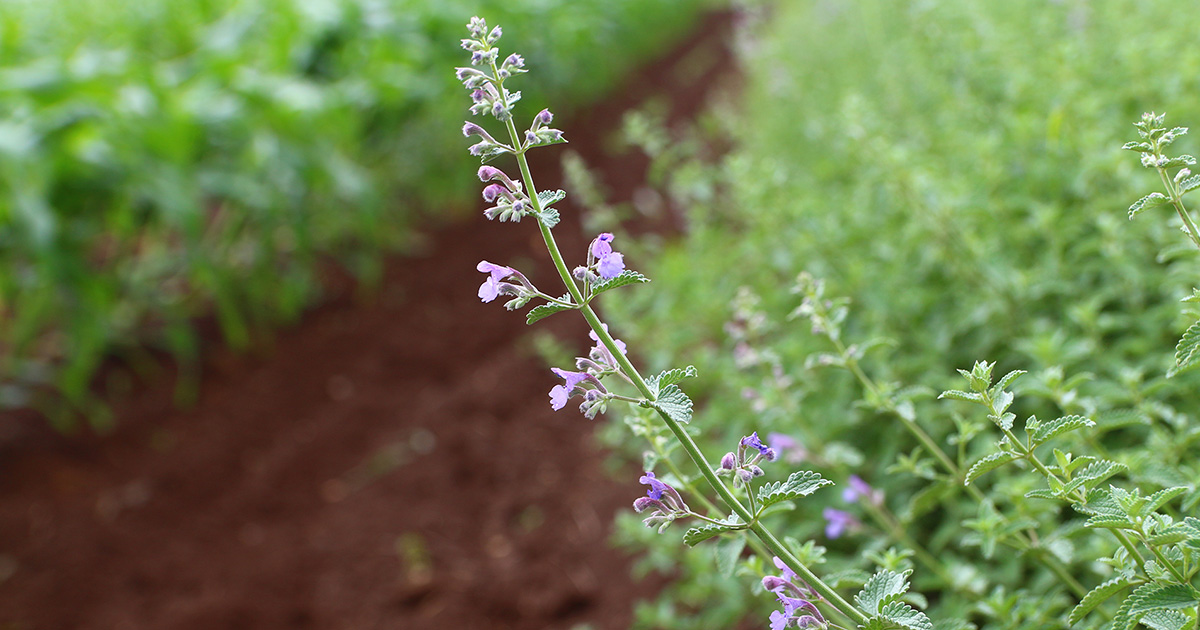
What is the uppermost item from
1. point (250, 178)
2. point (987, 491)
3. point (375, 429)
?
point (250, 178)

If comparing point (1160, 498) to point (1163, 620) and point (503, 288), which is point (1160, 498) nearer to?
point (1163, 620)

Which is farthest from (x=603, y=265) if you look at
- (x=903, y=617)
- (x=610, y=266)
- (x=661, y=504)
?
(x=903, y=617)

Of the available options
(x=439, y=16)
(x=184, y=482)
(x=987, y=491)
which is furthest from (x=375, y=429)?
(x=439, y=16)

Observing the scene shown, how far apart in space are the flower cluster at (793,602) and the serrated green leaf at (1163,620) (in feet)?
1.44

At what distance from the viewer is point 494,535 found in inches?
136

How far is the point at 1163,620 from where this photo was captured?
4.01 feet

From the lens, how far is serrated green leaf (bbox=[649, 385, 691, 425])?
1.17 meters

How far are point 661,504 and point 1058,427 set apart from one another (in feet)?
1.94

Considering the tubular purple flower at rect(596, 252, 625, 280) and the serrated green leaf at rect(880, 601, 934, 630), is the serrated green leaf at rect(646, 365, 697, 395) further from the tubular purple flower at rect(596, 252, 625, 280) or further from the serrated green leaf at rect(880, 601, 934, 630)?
the serrated green leaf at rect(880, 601, 934, 630)

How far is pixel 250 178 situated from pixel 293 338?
94 centimetres

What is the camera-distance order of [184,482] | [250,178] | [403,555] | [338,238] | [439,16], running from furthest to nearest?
[439,16], [338,238], [250,178], [184,482], [403,555]

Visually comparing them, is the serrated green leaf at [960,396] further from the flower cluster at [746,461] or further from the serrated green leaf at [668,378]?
the serrated green leaf at [668,378]

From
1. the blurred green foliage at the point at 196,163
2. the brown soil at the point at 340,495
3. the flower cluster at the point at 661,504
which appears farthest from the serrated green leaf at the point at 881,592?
the blurred green foliage at the point at 196,163

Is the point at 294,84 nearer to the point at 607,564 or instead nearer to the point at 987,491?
the point at 607,564
